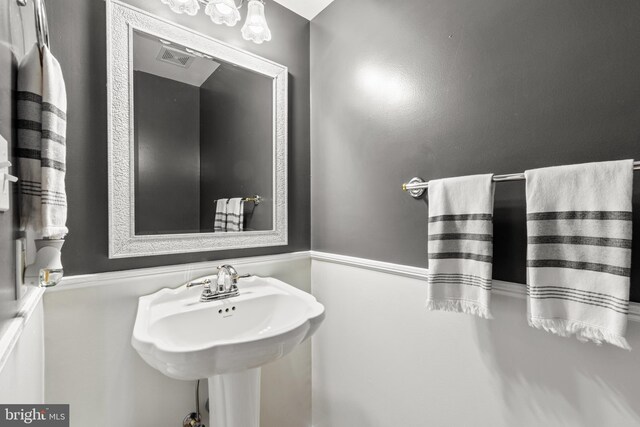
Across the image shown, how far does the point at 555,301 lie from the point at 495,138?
491 millimetres

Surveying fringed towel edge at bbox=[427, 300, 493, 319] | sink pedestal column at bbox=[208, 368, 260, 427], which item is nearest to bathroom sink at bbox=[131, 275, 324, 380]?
sink pedestal column at bbox=[208, 368, 260, 427]

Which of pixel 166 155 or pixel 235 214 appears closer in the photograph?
pixel 166 155

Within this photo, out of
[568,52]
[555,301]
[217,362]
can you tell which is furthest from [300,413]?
[568,52]

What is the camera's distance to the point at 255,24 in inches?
45.7

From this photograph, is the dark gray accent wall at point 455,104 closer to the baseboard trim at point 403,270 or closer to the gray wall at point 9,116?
the baseboard trim at point 403,270


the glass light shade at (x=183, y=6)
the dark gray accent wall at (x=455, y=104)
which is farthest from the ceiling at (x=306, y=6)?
the glass light shade at (x=183, y=6)

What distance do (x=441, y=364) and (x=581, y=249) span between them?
587 millimetres

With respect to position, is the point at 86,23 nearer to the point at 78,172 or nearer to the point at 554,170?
the point at 78,172

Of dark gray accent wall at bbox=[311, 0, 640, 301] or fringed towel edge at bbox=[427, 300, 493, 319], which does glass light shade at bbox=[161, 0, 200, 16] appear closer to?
dark gray accent wall at bbox=[311, 0, 640, 301]

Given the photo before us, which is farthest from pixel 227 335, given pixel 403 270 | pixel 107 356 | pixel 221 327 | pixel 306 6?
pixel 306 6

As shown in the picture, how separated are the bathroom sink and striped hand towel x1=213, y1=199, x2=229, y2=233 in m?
0.23

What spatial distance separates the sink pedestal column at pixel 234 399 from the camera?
941 mm

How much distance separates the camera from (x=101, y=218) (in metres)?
0.95

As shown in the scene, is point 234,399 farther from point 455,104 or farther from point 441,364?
point 455,104
